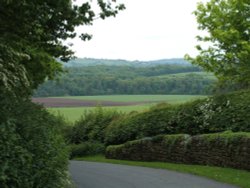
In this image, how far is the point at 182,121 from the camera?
30094 millimetres

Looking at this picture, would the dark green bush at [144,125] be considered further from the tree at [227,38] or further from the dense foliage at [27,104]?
the dense foliage at [27,104]

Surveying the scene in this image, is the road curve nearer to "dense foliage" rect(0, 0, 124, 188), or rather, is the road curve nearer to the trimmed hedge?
the trimmed hedge

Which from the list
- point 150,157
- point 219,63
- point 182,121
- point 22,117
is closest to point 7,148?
point 22,117

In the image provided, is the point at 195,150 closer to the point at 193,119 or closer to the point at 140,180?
the point at 193,119

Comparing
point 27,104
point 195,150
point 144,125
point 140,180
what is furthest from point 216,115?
point 27,104

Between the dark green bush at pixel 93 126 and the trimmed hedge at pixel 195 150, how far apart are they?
11132 mm

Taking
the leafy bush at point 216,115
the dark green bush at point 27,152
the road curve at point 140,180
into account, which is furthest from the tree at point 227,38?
the dark green bush at point 27,152

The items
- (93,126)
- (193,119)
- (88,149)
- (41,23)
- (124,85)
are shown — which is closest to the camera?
(41,23)

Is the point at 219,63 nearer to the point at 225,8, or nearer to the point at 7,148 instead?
the point at 225,8

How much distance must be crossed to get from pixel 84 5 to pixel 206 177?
316 inches

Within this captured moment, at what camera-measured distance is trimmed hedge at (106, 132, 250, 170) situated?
20.5m

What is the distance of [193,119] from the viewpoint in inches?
1163

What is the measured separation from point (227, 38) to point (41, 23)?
22.9 m

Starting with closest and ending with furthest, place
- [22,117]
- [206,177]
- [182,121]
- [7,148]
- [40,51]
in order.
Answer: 1. [7,148]
2. [22,117]
3. [206,177]
4. [40,51]
5. [182,121]
